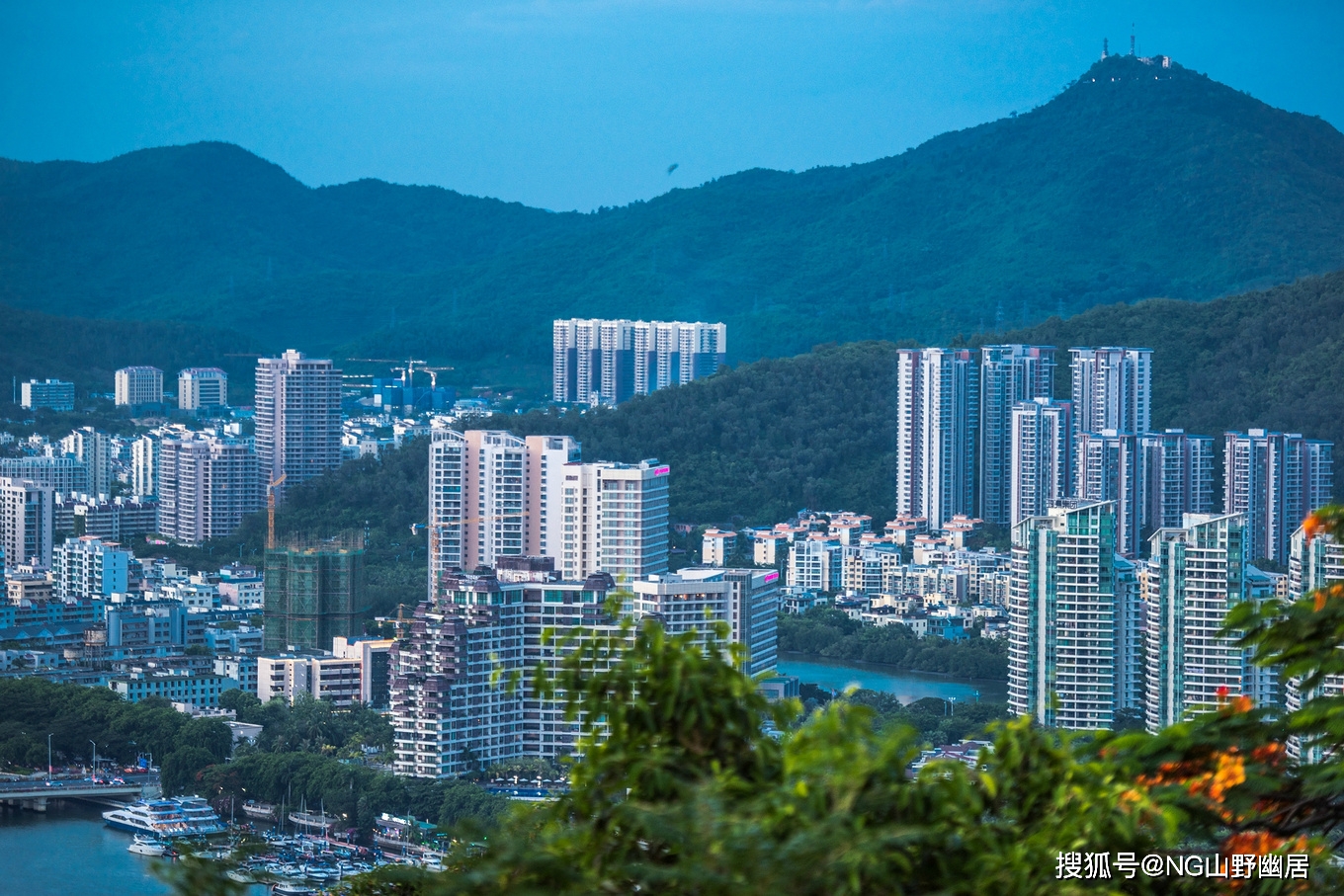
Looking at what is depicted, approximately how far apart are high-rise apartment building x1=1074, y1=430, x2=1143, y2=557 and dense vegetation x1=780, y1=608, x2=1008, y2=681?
249 centimetres

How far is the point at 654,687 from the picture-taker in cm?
113

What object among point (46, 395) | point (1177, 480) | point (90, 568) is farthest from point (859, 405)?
point (46, 395)

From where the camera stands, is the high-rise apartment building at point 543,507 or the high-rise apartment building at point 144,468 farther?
the high-rise apartment building at point 144,468

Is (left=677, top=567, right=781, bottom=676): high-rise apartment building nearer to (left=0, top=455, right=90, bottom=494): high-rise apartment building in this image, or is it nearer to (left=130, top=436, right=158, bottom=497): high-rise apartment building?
(left=0, top=455, right=90, bottom=494): high-rise apartment building

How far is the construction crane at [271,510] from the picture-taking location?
42.2ft

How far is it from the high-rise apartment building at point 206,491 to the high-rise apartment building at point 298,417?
1.05m

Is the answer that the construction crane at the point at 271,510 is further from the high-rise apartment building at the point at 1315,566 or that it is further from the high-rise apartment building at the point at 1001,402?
the high-rise apartment building at the point at 1315,566

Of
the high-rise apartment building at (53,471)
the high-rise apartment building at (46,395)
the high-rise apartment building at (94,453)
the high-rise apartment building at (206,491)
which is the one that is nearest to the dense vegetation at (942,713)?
the high-rise apartment building at (206,491)

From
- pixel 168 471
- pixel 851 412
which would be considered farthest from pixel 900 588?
pixel 168 471

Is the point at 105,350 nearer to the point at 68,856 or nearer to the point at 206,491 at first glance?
the point at 206,491

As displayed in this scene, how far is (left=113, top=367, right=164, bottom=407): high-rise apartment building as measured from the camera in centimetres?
2086

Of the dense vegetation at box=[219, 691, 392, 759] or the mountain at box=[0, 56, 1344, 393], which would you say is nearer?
the dense vegetation at box=[219, 691, 392, 759]

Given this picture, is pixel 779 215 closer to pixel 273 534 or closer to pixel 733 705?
pixel 273 534

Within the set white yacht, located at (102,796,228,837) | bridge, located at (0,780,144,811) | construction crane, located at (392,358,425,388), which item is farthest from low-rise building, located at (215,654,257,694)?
construction crane, located at (392,358,425,388)
